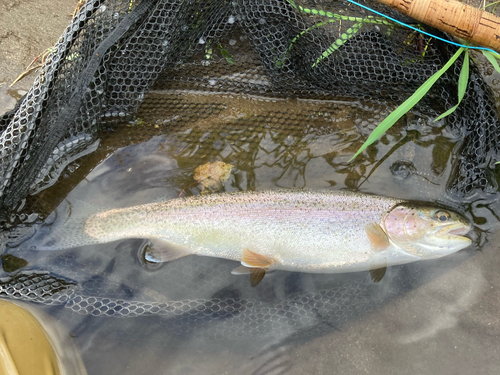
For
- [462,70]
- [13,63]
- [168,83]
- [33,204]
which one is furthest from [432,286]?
[13,63]

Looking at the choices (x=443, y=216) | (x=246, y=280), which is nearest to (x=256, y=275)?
(x=246, y=280)

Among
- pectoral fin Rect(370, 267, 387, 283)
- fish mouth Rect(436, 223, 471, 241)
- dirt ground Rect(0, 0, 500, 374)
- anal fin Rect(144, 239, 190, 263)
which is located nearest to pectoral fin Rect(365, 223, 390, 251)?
pectoral fin Rect(370, 267, 387, 283)

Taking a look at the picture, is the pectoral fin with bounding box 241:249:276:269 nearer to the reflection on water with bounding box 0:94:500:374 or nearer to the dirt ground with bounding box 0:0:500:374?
the reflection on water with bounding box 0:94:500:374

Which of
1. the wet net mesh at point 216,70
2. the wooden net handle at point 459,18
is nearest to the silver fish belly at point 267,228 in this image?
the wet net mesh at point 216,70

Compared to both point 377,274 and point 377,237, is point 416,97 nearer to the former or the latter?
point 377,237

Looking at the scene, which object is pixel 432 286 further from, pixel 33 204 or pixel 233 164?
pixel 33 204

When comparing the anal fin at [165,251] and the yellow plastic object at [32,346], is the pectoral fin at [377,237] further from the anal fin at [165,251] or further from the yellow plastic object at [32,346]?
the yellow plastic object at [32,346]

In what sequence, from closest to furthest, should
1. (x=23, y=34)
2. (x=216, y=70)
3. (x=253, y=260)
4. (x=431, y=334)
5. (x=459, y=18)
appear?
(x=459, y=18) < (x=253, y=260) < (x=431, y=334) < (x=216, y=70) < (x=23, y=34)

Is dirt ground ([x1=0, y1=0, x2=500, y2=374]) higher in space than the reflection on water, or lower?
lower
